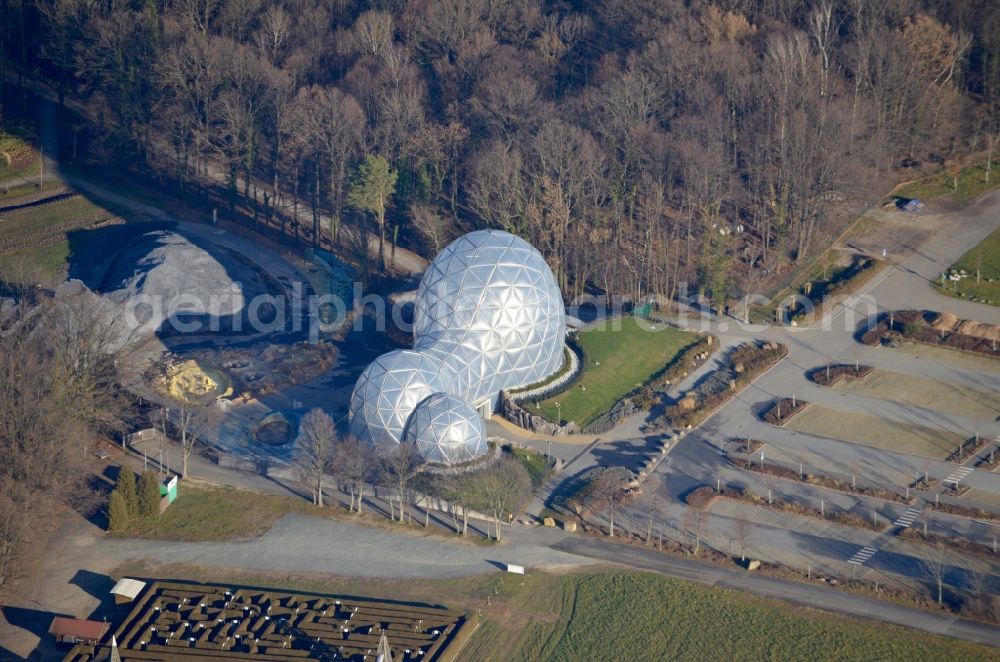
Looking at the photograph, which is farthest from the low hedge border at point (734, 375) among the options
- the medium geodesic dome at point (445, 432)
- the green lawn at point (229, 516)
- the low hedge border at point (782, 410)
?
the green lawn at point (229, 516)

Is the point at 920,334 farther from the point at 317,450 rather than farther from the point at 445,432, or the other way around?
the point at 317,450

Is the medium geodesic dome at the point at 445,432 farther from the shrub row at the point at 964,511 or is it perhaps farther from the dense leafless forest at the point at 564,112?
the dense leafless forest at the point at 564,112

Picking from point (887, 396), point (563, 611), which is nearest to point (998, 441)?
point (887, 396)

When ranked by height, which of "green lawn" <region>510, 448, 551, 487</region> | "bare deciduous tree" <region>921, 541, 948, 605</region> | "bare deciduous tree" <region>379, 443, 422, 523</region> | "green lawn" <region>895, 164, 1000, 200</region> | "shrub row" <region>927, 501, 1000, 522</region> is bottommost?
"green lawn" <region>510, 448, 551, 487</region>

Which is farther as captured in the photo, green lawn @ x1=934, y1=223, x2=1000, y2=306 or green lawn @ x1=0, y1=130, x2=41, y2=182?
green lawn @ x1=0, y1=130, x2=41, y2=182

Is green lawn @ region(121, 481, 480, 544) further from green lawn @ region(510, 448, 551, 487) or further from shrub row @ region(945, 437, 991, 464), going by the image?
shrub row @ region(945, 437, 991, 464)

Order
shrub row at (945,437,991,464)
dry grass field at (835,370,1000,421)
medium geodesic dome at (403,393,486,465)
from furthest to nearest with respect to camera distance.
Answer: dry grass field at (835,370,1000,421), shrub row at (945,437,991,464), medium geodesic dome at (403,393,486,465)

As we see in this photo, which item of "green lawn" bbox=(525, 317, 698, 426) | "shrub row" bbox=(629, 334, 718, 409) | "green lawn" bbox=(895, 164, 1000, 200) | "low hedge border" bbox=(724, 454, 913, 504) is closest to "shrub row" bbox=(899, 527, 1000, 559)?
"low hedge border" bbox=(724, 454, 913, 504)

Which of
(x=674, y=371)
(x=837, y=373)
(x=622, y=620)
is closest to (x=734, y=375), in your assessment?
(x=674, y=371)
